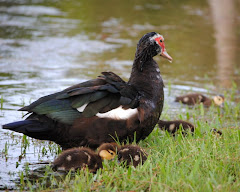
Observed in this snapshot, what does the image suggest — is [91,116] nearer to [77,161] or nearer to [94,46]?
[77,161]

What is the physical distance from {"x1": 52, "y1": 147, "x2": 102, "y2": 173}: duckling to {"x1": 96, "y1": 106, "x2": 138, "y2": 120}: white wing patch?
53 cm

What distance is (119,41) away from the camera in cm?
1125

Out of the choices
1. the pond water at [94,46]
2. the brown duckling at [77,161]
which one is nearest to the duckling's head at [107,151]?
the brown duckling at [77,161]

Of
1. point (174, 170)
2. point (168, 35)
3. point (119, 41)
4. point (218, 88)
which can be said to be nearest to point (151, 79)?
point (174, 170)

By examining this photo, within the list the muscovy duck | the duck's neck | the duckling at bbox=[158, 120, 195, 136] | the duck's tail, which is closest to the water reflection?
the duckling at bbox=[158, 120, 195, 136]

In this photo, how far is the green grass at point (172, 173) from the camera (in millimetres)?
3803

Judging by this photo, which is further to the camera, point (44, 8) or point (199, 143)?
point (44, 8)

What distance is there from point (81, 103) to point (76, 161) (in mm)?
655

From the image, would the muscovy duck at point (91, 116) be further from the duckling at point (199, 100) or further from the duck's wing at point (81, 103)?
the duckling at point (199, 100)

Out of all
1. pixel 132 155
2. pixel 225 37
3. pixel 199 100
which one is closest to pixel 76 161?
pixel 132 155

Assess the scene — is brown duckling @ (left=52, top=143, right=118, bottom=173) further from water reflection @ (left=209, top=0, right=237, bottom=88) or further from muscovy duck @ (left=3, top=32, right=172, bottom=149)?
water reflection @ (left=209, top=0, right=237, bottom=88)

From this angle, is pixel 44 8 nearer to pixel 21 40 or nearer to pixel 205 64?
pixel 21 40

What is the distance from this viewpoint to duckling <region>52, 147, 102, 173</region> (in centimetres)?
428

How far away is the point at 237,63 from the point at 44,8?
6.30 meters
